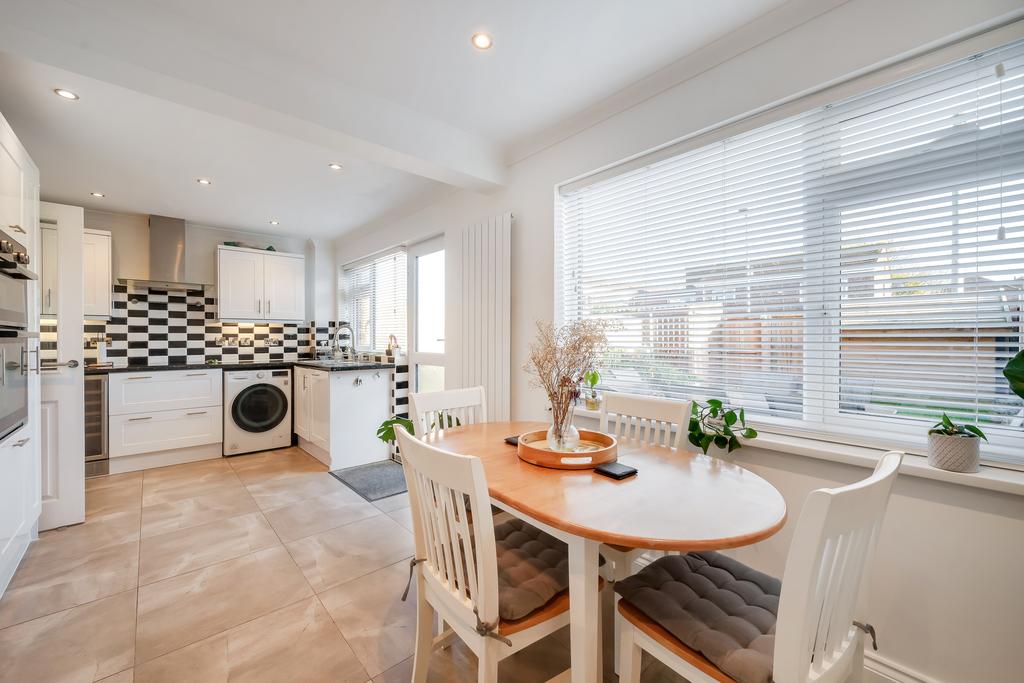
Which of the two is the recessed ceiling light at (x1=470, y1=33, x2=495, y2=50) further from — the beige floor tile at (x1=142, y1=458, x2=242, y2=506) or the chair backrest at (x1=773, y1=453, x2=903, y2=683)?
the beige floor tile at (x1=142, y1=458, x2=242, y2=506)

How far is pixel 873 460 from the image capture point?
4.79 ft

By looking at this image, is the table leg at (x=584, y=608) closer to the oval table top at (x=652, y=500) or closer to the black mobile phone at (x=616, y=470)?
the oval table top at (x=652, y=500)

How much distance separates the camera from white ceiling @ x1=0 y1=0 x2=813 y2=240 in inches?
65.6

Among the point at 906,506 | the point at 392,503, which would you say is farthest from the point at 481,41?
the point at 392,503

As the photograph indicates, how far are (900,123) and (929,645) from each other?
1.79 meters

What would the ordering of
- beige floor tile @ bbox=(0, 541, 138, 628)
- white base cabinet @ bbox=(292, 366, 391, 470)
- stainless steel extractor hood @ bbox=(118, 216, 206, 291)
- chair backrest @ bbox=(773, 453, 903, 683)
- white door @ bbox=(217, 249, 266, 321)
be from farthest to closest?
white door @ bbox=(217, 249, 266, 321), stainless steel extractor hood @ bbox=(118, 216, 206, 291), white base cabinet @ bbox=(292, 366, 391, 470), beige floor tile @ bbox=(0, 541, 138, 628), chair backrest @ bbox=(773, 453, 903, 683)

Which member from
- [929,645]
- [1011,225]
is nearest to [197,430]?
[929,645]

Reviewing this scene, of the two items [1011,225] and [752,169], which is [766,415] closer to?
A: [1011,225]

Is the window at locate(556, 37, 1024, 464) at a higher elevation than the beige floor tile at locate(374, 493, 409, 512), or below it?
higher

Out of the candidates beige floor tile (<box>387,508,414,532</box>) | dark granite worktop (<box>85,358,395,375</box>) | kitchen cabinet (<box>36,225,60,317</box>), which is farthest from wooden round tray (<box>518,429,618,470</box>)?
kitchen cabinet (<box>36,225,60,317</box>)

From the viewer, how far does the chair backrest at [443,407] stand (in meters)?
2.07

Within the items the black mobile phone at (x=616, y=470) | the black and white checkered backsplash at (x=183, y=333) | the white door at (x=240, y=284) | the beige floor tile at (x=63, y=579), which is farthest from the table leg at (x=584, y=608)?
the black and white checkered backsplash at (x=183, y=333)

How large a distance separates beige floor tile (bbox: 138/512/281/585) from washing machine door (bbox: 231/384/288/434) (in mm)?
1760

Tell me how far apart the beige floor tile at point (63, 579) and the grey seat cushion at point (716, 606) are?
8.22ft
